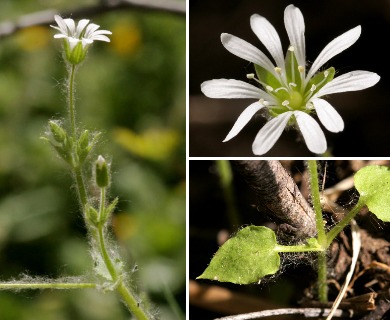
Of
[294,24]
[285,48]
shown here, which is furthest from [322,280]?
[285,48]

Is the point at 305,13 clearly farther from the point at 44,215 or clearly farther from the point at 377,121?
the point at 44,215

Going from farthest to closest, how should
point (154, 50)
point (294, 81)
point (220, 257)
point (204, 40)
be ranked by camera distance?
point (154, 50), point (204, 40), point (294, 81), point (220, 257)

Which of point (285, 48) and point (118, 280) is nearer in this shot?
point (118, 280)

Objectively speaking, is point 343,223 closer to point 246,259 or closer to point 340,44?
point 246,259

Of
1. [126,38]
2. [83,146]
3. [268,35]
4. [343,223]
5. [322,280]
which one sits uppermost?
[126,38]

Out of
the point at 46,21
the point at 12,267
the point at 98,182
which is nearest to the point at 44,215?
the point at 12,267

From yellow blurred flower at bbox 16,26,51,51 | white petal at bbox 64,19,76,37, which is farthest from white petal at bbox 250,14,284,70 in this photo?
yellow blurred flower at bbox 16,26,51,51

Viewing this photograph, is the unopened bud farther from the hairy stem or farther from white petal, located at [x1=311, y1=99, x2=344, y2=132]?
white petal, located at [x1=311, y1=99, x2=344, y2=132]

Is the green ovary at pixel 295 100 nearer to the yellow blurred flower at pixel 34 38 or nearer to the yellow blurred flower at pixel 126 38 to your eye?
the yellow blurred flower at pixel 126 38
